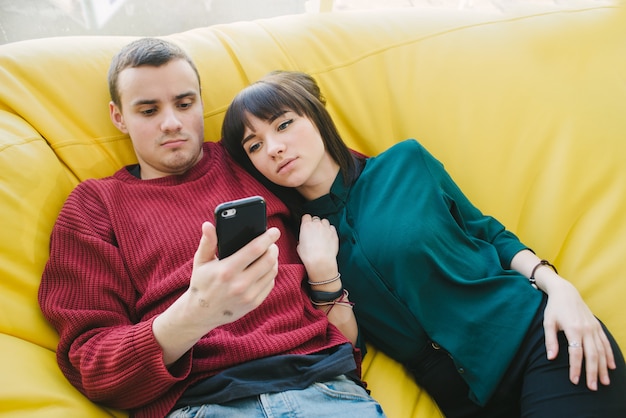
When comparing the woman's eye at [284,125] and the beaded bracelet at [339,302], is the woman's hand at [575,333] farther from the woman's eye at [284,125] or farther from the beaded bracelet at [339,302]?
the woman's eye at [284,125]

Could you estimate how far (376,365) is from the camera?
1.08m

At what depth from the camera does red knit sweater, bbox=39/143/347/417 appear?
2.49 feet

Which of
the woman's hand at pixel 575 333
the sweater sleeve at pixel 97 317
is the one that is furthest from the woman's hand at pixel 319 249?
the woman's hand at pixel 575 333

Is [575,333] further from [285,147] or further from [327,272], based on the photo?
[285,147]

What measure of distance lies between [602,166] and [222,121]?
1.02 meters

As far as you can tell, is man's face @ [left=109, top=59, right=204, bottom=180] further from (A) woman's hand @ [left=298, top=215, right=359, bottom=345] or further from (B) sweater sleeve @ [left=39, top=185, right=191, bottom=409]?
(A) woman's hand @ [left=298, top=215, right=359, bottom=345]

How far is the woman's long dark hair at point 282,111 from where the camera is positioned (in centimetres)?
107

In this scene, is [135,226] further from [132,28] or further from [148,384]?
[132,28]

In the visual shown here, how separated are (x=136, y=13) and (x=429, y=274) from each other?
149cm

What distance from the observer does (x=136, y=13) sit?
1727mm

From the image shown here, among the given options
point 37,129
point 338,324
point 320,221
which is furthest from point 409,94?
point 37,129

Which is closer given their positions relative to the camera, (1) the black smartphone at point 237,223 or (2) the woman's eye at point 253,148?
(1) the black smartphone at point 237,223

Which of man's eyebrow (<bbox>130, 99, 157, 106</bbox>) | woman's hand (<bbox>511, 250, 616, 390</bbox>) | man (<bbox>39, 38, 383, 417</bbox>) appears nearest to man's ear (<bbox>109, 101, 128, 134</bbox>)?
man (<bbox>39, 38, 383, 417</bbox>)

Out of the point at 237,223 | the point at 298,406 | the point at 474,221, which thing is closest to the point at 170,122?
the point at 237,223
